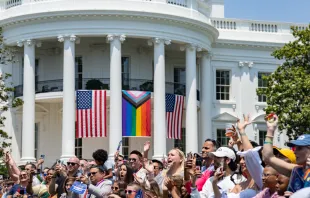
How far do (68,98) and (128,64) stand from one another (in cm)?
481

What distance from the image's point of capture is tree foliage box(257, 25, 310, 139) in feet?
103

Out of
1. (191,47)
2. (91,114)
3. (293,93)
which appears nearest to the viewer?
(293,93)

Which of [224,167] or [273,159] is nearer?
[273,159]

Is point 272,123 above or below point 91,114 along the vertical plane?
below

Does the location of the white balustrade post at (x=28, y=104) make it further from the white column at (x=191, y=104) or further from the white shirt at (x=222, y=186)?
the white shirt at (x=222, y=186)

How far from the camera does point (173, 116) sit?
3672 cm

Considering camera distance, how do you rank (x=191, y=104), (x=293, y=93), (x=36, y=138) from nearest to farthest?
(x=293, y=93) → (x=191, y=104) → (x=36, y=138)

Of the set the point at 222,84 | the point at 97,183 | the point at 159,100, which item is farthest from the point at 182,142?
the point at 97,183

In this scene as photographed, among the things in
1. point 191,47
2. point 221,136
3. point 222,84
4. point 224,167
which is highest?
point 191,47

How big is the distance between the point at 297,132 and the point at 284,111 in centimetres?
120

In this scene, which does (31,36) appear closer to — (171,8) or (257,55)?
(171,8)

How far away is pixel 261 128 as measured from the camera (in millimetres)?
41562

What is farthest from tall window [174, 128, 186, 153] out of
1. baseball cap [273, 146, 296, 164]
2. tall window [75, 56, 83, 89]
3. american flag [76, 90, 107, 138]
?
baseball cap [273, 146, 296, 164]

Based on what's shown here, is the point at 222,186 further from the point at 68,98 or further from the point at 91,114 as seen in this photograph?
the point at 91,114
